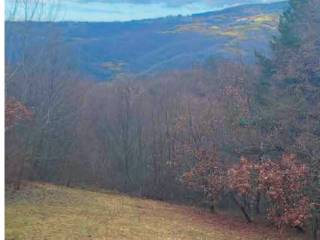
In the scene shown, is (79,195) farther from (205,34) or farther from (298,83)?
(205,34)

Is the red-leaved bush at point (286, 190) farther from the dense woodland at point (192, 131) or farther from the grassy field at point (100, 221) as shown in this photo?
the grassy field at point (100, 221)

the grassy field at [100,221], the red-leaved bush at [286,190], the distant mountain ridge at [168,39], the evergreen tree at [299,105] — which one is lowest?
the grassy field at [100,221]

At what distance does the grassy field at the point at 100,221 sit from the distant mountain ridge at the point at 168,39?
53.2m

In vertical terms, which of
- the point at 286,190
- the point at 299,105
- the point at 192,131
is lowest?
the point at 286,190

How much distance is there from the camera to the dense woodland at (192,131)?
741 inches

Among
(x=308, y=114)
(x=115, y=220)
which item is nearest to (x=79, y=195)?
(x=115, y=220)

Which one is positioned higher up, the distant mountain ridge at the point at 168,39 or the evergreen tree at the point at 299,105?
the distant mountain ridge at the point at 168,39

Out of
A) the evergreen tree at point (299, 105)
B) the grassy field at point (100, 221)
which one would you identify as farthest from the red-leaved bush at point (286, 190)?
the grassy field at point (100, 221)

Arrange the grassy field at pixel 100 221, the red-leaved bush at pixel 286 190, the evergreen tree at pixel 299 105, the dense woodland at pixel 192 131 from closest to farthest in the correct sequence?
the grassy field at pixel 100 221
the red-leaved bush at pixel 286 190
the dense woodland at pixel 192 131
the evergreen tree at pixel 299 105

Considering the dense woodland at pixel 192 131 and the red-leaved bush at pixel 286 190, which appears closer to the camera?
the red-leaved bush at pixel 286 190

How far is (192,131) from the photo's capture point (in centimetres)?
3011

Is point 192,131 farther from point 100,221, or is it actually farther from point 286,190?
point 100,221

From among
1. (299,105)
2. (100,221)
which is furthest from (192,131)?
(100,221)

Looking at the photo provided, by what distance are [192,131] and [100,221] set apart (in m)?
14.1
